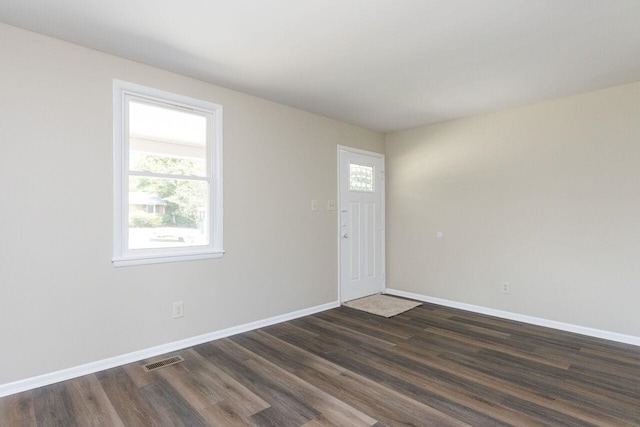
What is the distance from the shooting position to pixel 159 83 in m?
2.85

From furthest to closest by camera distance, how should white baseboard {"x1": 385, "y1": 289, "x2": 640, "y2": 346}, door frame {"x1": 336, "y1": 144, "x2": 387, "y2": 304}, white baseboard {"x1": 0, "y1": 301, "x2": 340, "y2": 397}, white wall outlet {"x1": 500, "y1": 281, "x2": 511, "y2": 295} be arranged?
1. door frame {"x1": 336, "y1": 144, "x2": 387, "y2": 304}
2. white wall outlet {"x1": 500, "y1": 281, "x2": 511, "y2": 295}
3. white baseboard {"x1": 385, "y1": 289, "x2": 640, "y2": 346}
4. white baseboard {"x1": 0, "y1": 301, "x2": 340, "y2": 397}

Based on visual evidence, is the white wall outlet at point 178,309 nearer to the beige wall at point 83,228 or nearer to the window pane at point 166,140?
the beige wall at point 83,228

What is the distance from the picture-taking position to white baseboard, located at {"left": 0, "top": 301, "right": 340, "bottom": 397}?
223cm

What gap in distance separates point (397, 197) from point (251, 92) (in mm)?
2597

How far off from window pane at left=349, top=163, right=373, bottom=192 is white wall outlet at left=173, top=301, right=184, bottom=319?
2575mm

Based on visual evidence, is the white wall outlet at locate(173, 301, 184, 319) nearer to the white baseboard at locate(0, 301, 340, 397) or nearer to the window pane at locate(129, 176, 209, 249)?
the white baseboard at locate(0, 301, 340, 397)

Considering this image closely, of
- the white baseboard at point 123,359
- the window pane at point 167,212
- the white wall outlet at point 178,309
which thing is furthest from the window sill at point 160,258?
the white baseboard at point 123,359

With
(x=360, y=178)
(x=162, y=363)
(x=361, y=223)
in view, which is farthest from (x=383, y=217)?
(x=162, y=363)

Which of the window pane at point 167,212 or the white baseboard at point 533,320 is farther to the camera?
the white baseboard at point 533,320

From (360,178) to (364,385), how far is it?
9.63 feet

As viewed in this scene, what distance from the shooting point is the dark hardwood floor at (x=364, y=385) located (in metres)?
1.98

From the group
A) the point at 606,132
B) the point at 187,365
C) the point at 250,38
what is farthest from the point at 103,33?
the point at 606,132

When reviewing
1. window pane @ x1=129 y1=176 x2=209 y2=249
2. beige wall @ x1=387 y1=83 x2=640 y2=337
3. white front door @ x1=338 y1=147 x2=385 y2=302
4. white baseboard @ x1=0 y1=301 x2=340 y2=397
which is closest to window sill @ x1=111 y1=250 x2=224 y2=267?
window pane @ x1=129 y1=176 x2=209 y2=249

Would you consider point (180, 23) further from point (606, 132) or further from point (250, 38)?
point (606, 132)
